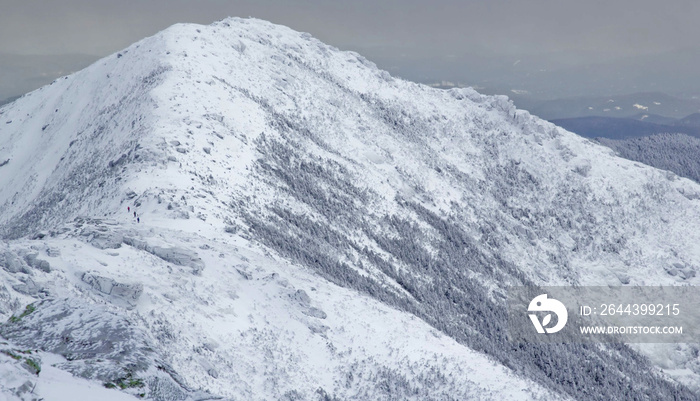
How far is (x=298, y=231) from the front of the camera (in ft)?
244

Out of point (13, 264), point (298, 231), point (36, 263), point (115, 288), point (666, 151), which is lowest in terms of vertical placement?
point (115, 288)

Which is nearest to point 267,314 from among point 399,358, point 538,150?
point 399,358

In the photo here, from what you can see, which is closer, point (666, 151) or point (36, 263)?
point (36, 263)

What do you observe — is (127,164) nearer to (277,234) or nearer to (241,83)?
(277,234)

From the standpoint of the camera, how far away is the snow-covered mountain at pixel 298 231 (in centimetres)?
3688

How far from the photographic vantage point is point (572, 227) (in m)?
119

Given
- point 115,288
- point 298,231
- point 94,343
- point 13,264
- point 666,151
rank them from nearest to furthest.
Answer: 1. point 94,343
2. point 13,264
3. point 115,288
4. point 298,231
5. point 666,151

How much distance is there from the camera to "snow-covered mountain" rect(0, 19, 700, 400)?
36875 mm

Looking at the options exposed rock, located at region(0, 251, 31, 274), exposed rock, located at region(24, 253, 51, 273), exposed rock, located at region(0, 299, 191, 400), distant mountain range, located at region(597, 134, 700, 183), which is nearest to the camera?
exposed rock, located at region(0, 299, 191, 400)

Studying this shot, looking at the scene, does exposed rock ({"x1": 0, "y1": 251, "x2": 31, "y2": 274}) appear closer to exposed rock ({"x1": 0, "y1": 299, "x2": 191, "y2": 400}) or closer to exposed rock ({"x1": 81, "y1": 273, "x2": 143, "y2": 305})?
exposed rock ({"x1": 81, "y1": 273, "x2": 143, "y2": 305})

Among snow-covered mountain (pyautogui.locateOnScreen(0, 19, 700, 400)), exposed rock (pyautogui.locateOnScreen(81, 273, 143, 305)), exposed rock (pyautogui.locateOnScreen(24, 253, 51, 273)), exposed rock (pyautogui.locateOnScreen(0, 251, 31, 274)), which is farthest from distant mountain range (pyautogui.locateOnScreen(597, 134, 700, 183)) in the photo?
exposed rock (pyautogui.locateOnScreen(0, 251, 31, 274))

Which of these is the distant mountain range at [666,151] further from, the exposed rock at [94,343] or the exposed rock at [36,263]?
the exposed rock at [94,343]

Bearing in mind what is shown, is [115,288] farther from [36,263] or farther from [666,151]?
[666,151]

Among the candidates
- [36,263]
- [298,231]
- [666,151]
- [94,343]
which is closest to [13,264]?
[36,263]
